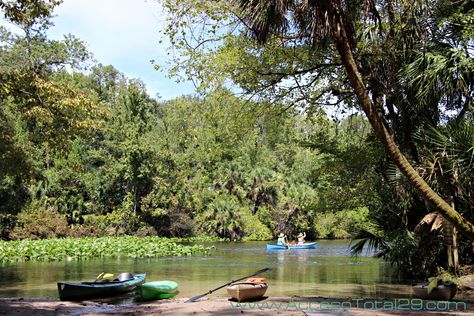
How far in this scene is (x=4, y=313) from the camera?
Result: 10148 mm

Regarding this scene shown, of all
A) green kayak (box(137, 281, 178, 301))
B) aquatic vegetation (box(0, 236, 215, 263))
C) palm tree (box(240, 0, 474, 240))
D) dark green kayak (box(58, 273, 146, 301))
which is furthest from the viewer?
aquatic vegetation (box(0, 236, 215, 263))

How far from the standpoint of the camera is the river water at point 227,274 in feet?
51.6

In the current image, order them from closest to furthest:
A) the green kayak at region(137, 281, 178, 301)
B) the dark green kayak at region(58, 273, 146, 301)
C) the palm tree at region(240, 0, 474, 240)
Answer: the palm tree at region(240, 0, 474, 240), the dark green kayak at region(58, 273, 146, 301), the green kayak at region(137, 281, 178, 301)

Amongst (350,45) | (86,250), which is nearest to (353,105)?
(350,45)

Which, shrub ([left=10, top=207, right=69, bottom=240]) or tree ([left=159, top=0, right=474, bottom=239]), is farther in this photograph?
shrub ([left=10, top=207, right=69, bottom=240])

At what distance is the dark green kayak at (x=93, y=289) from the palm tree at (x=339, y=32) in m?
8.28

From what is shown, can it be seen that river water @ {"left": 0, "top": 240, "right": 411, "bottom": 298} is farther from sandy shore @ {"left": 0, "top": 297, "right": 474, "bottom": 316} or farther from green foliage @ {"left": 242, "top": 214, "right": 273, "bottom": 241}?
green foliage @ {"left": 242, "top": 214, "right": 273, "bottom": 241}

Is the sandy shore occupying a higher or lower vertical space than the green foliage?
lower

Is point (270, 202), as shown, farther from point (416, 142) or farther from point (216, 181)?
point (416, 142)

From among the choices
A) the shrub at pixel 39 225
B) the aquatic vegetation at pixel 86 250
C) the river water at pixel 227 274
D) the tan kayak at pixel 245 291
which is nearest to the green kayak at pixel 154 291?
the river water at pixel 227 274

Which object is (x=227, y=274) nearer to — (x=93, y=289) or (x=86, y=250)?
(x=93, y=289)

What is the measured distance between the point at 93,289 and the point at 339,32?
9.66 meters

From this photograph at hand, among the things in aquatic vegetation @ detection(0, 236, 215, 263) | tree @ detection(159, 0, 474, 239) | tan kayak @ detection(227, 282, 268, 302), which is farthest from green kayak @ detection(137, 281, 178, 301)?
aquatic vegetation @ detection(0, 236, 215, 263)

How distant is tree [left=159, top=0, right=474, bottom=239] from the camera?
29.1 feet
